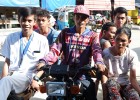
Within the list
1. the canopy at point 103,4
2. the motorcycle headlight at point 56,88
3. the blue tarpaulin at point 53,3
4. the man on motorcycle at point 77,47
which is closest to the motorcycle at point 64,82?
the motorcycle headlight at point 56,88

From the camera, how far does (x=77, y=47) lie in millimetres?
3668

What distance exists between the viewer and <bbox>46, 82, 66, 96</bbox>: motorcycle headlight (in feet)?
9.85

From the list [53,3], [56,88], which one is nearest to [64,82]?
[56,88]

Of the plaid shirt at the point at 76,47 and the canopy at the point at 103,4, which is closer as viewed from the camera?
the plaid shirt at the point at 76,47

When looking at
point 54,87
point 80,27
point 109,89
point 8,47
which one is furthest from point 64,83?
point 8,47

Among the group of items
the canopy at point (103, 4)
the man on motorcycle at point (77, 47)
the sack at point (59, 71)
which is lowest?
the sack at point (59, 71)

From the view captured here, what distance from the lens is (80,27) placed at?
361 centimetres

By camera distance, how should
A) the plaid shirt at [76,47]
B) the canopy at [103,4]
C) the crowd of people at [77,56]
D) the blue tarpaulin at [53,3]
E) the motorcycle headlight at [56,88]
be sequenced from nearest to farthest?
the motorcycle headlight at [56,88] < the crowd of people at [77,56] < the plaid shirt at [76,47] < the blue tarpaulin at [53,3] < the canopy at [103,4]

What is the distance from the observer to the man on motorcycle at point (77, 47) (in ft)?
11.7

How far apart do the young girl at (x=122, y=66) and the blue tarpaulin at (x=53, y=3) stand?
1920cm

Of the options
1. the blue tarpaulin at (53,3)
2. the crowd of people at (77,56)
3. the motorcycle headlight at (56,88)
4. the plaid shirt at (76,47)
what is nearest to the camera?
the motorcycle headlight at (56,88)

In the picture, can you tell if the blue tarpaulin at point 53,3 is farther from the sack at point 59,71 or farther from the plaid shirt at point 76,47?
the sack at point 59,71

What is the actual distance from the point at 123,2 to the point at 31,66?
22.5m

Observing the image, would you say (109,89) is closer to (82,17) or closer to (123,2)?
(82,17)
